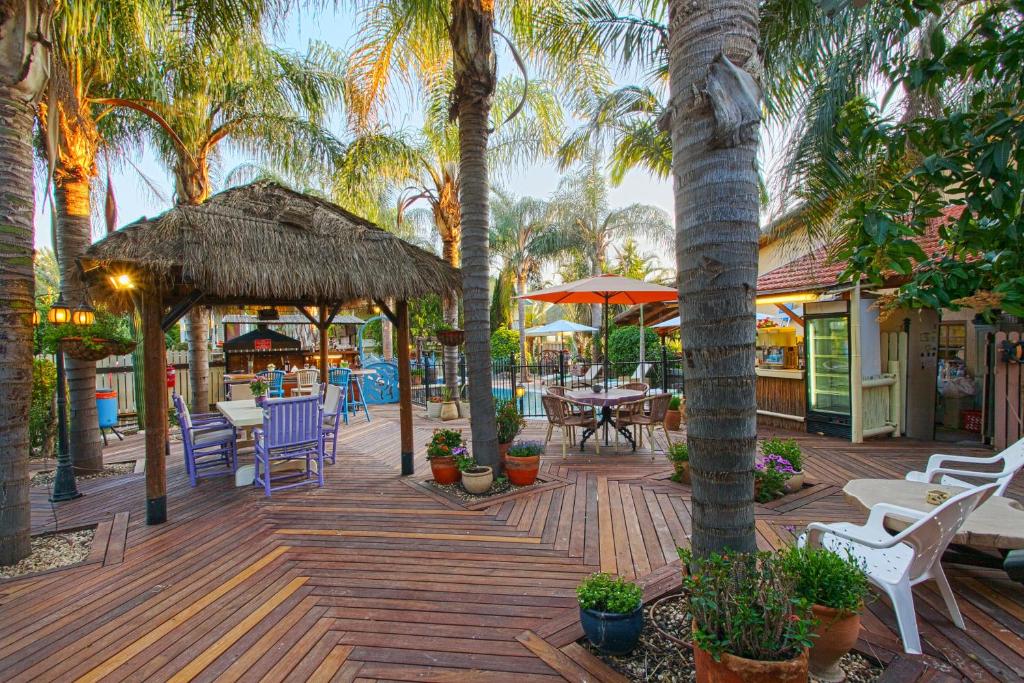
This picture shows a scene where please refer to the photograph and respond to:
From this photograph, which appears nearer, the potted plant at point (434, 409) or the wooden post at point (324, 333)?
the wooden post at point (324, 333)

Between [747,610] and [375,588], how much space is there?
229 cm

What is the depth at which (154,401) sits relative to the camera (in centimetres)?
441

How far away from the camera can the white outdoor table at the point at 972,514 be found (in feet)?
8.86

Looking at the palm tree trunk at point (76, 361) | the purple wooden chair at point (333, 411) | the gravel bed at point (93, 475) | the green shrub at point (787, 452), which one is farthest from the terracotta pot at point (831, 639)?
the palm tree trunk at point (76, 361)

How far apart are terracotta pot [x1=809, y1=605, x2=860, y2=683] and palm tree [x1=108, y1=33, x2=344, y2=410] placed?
9.07 metres

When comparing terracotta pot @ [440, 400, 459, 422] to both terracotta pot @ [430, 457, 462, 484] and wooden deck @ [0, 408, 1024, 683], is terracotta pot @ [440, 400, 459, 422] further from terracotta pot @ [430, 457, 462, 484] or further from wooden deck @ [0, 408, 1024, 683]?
terracotta pot @ [430, 457, 462, 484]

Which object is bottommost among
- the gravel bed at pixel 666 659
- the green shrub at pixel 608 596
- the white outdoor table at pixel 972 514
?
the gravel bed at pixel 666 659

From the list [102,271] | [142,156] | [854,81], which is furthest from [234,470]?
[854,81]

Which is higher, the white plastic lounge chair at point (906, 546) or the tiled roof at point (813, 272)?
the tiled roof at point (813, 272)

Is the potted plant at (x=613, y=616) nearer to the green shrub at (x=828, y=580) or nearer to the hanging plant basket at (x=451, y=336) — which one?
the green shrub at (x=828, y=580)

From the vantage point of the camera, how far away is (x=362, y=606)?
9.62 feet

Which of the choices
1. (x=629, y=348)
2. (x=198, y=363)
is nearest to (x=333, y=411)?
(x=198, y=363)

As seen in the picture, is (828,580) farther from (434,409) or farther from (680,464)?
(434,409)

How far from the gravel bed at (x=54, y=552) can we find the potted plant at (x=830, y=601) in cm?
492
